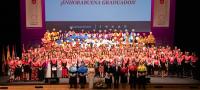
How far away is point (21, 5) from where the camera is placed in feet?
85.0

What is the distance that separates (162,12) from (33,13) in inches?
327

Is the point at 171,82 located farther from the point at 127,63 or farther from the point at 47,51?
the point at 47,51

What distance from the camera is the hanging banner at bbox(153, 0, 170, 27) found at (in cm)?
2581

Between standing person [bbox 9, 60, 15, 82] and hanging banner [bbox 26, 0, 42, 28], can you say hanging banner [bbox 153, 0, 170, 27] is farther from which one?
standing person [bbox 9, 60, 15, 82]

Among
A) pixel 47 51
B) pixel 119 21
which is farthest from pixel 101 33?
pixel 47 51

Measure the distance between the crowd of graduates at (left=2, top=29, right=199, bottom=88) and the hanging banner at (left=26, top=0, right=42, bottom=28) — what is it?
246 cm

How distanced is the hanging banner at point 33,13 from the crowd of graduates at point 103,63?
246cm

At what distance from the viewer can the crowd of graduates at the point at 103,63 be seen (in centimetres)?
1973

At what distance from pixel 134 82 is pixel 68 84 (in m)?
3.25

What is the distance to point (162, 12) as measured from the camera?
84.9 ft

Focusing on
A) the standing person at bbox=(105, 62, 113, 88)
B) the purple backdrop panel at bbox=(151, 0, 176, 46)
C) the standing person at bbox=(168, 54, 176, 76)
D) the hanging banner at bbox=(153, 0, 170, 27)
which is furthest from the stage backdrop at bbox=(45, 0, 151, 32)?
the standing person at bbox=(105, 62, 113, 88)

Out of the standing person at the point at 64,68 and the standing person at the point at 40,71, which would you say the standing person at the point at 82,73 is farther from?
the standing person at the point at 40,71

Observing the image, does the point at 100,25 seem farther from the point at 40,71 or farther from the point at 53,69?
the point at 40,71

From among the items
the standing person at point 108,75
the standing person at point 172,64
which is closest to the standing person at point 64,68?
the standing person at point 108,75
